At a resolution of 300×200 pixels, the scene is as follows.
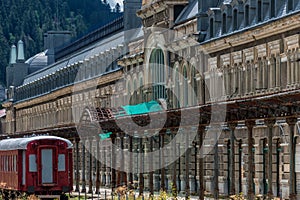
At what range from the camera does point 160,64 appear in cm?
7825

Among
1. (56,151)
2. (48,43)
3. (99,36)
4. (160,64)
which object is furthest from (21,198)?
(48,43)

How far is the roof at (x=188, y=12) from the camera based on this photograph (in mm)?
72912

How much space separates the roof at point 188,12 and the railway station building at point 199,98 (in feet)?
0.32

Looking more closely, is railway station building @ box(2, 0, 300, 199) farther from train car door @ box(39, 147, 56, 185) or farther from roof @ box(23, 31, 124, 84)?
train car door @ box(39, 147, 56, 185)

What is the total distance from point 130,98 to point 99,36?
1217 inches

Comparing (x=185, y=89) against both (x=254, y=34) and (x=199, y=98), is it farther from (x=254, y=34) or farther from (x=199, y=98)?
(x=254, y=34)

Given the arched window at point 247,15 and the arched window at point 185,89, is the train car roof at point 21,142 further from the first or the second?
the arched window at point 185,89

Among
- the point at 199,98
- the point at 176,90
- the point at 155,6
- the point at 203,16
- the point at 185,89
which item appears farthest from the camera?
the point at 155,6

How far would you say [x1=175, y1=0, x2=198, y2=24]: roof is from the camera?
239 feet

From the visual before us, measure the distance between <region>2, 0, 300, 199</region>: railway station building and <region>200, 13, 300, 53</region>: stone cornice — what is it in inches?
2.9

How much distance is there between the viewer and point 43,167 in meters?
57.2

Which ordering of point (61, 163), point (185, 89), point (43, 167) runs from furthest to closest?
point (185, 89)
point (61, 163)
point (43, 167)

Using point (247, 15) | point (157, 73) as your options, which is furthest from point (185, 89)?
point (247, 15)

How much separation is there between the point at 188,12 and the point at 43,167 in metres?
21.1
